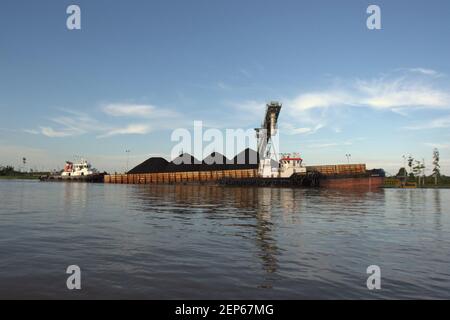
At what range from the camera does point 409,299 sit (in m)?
7.00

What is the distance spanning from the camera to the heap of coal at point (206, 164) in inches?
4820

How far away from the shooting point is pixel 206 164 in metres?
125

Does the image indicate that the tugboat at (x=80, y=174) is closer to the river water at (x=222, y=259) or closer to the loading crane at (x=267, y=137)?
the loading crane at (x=267, y=137)

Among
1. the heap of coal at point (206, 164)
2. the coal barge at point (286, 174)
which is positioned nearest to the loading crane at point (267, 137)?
the coal barge at point (286, 174)

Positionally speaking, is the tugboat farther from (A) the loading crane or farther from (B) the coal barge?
(A) the loading crane

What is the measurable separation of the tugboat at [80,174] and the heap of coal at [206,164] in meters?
23.2

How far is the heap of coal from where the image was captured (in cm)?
12244

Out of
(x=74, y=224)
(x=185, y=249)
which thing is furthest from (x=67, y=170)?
(x=185, y=249)

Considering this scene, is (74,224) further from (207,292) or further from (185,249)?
(207,292)

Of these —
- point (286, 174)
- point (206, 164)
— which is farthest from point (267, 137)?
point (206, 164)

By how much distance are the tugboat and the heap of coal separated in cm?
2319

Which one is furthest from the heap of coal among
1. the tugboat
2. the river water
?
the river water
